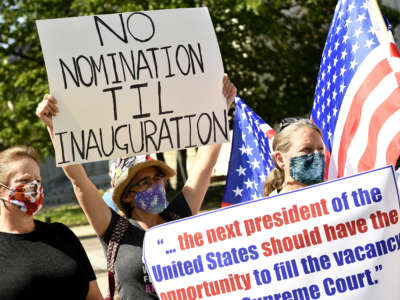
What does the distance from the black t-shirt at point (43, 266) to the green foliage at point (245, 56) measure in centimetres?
1351

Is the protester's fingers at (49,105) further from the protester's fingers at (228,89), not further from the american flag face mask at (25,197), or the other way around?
the protester's fingers at (228,89)

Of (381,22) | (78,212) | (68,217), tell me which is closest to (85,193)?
(381,22)

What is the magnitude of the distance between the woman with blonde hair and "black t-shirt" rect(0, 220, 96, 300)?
106 centimetres

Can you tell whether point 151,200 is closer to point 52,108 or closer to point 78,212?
point 52,108

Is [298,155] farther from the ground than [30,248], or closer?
farther from the ground

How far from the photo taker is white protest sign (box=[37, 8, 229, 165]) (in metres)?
3.24

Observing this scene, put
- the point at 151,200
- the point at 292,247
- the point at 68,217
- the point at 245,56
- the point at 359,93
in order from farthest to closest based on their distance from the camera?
1. the point at 68,217
2. the point at 245,56
3. the point at 359,93
4. the point at 151,200
5. the point at 292,247

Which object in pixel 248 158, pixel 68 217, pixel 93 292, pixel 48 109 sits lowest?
pixel 68 217

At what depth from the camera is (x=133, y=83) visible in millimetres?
3395

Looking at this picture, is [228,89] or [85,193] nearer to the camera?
[85,193]

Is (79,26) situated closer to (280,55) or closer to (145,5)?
(145,5)

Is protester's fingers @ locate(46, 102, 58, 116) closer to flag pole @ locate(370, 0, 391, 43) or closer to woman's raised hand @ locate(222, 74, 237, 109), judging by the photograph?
woman's raised hand @ locate(222, 74, 237, 109)

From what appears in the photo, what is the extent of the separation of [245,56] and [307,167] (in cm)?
1565

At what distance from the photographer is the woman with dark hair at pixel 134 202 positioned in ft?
10.2
